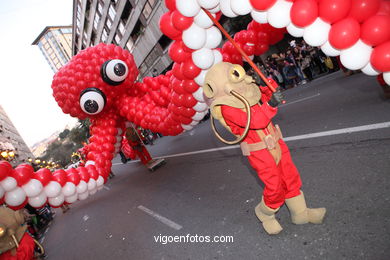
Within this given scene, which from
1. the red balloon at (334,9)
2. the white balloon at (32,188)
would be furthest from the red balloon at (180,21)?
the white balloon at (32,188)

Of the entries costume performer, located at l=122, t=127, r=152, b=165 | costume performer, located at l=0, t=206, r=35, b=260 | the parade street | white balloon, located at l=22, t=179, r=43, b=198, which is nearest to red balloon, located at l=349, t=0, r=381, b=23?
the parade street

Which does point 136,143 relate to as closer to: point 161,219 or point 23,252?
point 161,219

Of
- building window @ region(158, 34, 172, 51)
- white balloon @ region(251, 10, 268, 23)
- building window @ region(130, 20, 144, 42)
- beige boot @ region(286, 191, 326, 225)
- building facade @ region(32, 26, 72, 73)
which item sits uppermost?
building facade @ region(32, 26, 72, 73)

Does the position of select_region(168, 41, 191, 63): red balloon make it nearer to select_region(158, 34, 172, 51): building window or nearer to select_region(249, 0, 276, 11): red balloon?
select_region(249, 0, 276, 11): red balloon

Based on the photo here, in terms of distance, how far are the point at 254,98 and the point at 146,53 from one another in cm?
2517

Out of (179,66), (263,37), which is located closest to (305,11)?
(179,66)

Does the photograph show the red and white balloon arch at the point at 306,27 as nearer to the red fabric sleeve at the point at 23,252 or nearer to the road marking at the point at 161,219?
the road marking at the point at 161,219

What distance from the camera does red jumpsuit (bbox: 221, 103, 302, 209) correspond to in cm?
252

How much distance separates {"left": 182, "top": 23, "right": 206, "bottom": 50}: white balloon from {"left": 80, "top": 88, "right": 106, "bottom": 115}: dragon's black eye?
116 inches

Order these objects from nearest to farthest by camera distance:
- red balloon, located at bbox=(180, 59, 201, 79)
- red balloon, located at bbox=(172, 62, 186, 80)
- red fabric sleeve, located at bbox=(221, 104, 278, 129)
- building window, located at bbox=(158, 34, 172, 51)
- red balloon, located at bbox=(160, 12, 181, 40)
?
red fabric sleeve, located at bbox=(221, 104, 278, 129) < red balloon, located at bbox=(160, 12, 181, 40) < red balloon, located at bbox=(180, 59, 201, 79) < red balloon, located at bbox=(172, 62, 186, 80) < building window, located at bbox=(158, 34, 172, 51)

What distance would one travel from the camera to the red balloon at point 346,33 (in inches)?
88.1

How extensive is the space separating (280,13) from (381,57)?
105 cm

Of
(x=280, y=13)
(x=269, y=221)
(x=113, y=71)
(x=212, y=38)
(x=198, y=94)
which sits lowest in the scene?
(x=269, y=221)

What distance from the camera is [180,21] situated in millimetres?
3445
